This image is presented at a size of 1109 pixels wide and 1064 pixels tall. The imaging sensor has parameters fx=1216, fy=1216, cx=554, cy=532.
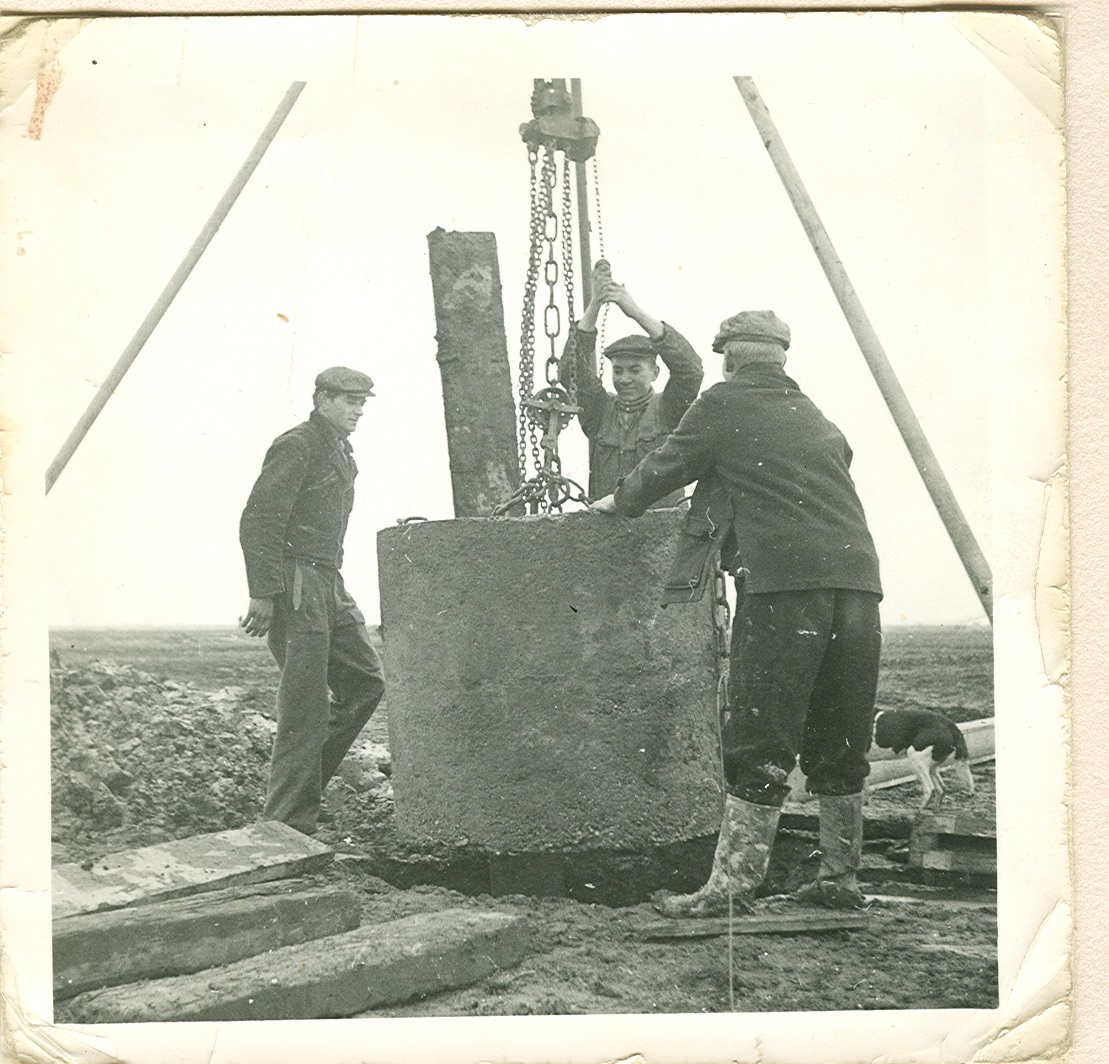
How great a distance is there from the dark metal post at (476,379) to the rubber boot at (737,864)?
0.98 m

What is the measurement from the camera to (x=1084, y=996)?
9.24 feet

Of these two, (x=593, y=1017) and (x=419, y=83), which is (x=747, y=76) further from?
(x=593, y=1017)

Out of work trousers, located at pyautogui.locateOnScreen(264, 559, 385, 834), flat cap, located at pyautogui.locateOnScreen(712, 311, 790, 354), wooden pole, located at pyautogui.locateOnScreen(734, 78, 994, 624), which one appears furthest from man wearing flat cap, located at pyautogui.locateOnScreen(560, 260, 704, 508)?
work trousers, located at pyautogui.locateOnScreen(264, 559, 385, 834)

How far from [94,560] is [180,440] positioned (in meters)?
0.35

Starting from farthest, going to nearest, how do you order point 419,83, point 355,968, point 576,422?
point 576,422
point 419,83
point 355,968

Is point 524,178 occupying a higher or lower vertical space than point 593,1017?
higher

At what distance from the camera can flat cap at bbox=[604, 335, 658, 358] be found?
305 centimetres

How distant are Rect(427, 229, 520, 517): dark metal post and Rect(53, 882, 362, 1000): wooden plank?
1.04 m

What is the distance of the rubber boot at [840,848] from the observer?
9.50 ft

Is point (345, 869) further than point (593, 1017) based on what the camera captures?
Yes

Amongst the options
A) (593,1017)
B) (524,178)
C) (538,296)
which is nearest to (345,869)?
(593,1017)

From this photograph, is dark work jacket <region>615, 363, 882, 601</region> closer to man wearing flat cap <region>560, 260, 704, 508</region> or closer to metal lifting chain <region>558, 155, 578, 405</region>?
man wearing flat cap <region>560, 260, 704, 508</region>

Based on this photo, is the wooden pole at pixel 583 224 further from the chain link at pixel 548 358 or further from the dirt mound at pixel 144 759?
the dirt mound at pixel 144 759

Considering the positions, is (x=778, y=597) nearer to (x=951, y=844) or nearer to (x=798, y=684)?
(x=798, y=684)
